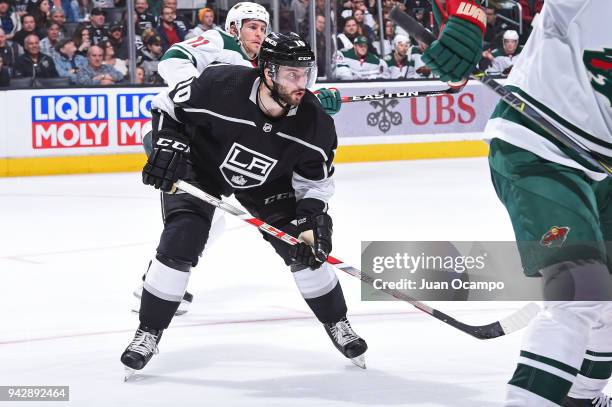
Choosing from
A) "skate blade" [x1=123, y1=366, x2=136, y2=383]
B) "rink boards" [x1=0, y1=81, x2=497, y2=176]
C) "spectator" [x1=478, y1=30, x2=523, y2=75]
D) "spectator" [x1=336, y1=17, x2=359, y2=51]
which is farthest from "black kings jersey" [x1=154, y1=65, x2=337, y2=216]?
"spectator" [x1=478, y1=30, x2=523, y2=75]

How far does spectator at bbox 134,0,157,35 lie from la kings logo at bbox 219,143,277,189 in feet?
17.8

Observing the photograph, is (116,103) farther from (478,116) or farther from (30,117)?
(478,116)

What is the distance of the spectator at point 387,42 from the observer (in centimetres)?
902

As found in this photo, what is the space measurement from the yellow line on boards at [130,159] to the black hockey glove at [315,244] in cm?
515

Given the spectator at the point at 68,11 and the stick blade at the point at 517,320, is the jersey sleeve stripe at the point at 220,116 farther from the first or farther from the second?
the spectator at the point at 68,11

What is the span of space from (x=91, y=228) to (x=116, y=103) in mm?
2471

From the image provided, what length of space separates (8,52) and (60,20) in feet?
1.56

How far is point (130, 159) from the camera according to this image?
314 inches

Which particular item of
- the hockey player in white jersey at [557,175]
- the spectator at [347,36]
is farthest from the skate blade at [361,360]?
the spectator at [347,36]

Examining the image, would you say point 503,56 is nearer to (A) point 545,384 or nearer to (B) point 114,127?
(B) point 114,127

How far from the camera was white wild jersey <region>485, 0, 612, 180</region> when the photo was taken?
2082 mm

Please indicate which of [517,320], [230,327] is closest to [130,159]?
[230,327]

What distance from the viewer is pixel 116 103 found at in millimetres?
7859

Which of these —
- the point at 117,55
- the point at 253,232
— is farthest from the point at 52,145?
the point at 253,232
